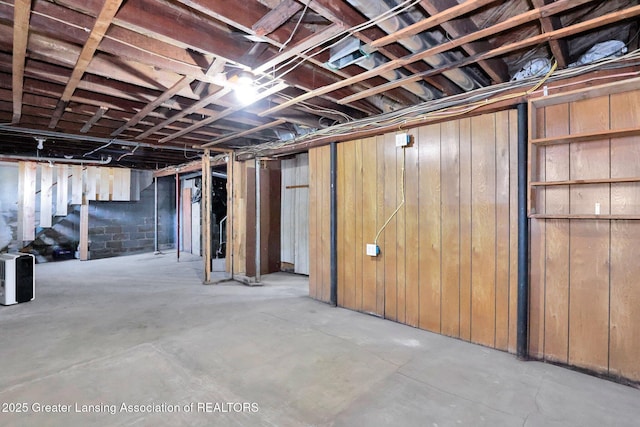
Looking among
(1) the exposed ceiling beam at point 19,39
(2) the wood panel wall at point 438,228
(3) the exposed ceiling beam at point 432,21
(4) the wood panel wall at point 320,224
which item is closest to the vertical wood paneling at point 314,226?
(4) the wood panel wall at point 320,224

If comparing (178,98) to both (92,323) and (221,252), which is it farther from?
(221,252)

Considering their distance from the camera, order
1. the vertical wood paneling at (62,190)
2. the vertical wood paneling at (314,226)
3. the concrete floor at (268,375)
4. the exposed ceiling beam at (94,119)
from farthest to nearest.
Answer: the vertical wood paneling at (62,190) → the vertical wood paneling at (314,226) → the exposed ceiling beam at (94,119) → the concrete floor at (268,375)

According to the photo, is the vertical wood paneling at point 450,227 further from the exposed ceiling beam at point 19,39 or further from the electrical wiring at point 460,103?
the exposed ceiling beam at point 19,39

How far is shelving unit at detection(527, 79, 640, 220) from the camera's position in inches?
78.9

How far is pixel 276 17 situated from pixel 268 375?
2164 mm

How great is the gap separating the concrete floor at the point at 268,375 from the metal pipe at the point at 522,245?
0.19 metres

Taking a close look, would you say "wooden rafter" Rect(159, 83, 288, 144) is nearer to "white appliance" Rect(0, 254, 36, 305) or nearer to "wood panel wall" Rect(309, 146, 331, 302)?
"wood panel wall" Rect(309, 146, 331, 302)

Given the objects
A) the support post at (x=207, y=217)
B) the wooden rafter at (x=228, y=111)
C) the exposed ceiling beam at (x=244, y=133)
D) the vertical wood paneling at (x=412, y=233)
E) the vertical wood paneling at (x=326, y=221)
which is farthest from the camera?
the support post at (x=207, y=217)

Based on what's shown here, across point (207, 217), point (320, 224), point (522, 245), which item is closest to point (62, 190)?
point (207, 217)

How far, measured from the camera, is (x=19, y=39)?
182cm

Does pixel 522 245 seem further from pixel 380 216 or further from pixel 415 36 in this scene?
pixel 415 36

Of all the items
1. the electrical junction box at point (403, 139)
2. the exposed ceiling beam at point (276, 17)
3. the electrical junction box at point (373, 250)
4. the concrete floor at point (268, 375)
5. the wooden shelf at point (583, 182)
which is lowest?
the concrete floor at point (268, 375)

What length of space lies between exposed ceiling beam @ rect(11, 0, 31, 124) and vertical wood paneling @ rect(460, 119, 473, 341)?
2.88 m

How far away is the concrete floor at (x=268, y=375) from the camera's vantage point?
5.79 ft
